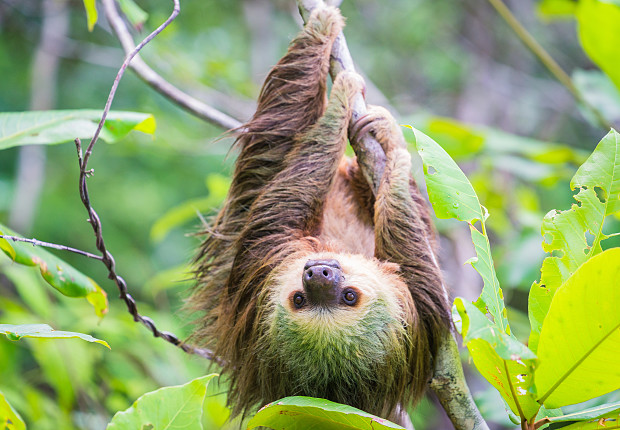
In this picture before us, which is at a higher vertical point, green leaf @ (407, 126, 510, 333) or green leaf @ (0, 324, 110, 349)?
green leaf @ (407, 126, 510, 333)

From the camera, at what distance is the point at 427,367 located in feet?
12.3

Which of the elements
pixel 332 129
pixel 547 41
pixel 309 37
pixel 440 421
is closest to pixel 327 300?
pixel 332 129

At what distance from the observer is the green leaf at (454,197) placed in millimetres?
2393

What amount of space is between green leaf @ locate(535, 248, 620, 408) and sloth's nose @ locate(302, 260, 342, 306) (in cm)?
149

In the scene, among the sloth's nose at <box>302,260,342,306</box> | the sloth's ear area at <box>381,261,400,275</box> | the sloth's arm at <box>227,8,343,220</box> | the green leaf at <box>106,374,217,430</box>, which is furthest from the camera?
the sloth's arm at <box>227,8,343,220</box>

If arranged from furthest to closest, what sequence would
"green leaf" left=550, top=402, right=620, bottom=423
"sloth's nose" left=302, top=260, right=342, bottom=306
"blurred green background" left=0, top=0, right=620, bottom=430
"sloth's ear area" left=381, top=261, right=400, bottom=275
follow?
"blurred green background" left=0, top=0, right=620, bottom=430
"sloth's ear area" left=381, top=261, right=400, bottom=275
"sloth's nose" left=302, top=260, right=342, bottom=306
"green leaf" left=550, top=402, right=620, bottom=423

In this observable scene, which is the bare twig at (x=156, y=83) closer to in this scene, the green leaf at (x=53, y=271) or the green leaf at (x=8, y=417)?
the green leaf at (x=53, y=271)

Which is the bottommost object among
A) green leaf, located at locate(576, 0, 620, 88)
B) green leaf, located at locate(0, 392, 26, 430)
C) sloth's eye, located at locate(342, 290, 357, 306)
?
green leaf, located at locate(0, 392, 26, 430)

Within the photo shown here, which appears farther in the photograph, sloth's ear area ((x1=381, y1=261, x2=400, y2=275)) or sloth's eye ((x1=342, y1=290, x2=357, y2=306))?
sloth's ear area ((x1=381, y1=261, x2=400, y2=275))

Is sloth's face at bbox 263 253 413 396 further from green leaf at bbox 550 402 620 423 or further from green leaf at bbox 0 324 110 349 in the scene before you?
green leaf at bbox 0 324 110 349

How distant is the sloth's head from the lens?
3645 mm

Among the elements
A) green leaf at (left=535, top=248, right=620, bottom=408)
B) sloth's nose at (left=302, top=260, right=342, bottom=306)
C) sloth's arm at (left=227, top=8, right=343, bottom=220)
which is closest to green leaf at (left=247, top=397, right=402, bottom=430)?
green leaf at (left=535, top=248, right=620, bottom=408)

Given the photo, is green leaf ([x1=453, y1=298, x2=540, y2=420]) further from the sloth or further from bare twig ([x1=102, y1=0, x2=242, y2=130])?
bare twig ([x1=102, y1=0, x2=242, y2=130])

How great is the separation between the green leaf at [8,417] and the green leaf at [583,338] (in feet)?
7.02
